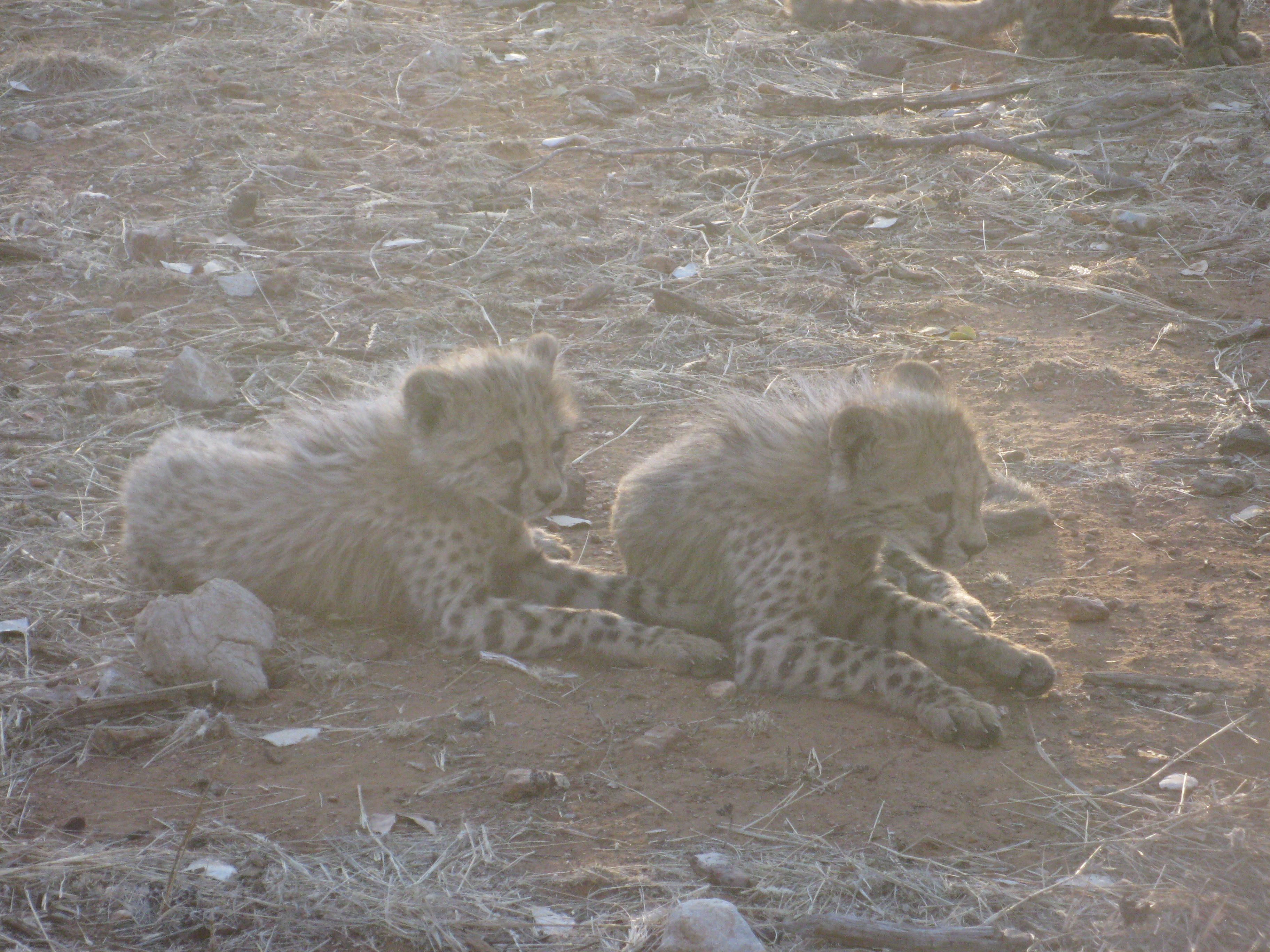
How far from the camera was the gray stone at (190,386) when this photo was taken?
5398mm

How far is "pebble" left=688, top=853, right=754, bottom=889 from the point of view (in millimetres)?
2801

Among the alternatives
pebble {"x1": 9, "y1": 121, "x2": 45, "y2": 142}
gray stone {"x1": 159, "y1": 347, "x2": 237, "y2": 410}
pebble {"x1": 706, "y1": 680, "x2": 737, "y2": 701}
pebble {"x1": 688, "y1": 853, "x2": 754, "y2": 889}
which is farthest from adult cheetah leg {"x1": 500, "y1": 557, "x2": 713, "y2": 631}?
pebble {"x1": 9, "y1": 121, "x2": 45, "y2": 142}

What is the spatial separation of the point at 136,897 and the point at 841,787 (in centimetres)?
164

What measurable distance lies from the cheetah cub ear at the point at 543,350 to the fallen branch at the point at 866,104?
197 inches

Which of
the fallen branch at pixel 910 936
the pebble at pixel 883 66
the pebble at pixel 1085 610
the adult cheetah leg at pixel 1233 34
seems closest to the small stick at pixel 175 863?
the fallen branch at pixel 910 936

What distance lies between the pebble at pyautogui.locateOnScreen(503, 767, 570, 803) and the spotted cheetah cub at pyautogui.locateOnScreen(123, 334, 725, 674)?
77 cm

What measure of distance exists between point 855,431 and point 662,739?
106cm

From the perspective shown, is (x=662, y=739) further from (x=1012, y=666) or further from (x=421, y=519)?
(x=421, y=519)

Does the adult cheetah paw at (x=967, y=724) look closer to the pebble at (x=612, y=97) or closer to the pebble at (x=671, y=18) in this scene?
the pebble at (x=612, y=97)

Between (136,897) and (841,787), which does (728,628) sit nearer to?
(841,787)

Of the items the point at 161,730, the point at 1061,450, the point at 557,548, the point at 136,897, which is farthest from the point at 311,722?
the point at 1061,450

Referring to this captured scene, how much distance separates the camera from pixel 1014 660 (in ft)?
12.0

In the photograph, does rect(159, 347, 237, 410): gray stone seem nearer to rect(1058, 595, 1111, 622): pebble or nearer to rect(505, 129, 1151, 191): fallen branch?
rect(505, 129, 1151, 191): fallen branch

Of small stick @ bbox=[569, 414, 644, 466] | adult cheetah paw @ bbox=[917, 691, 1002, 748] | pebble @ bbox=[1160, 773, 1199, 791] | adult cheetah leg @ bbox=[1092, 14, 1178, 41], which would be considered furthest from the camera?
adult cheetah leg @ bbox=[1092, 14, 1178, 41]
